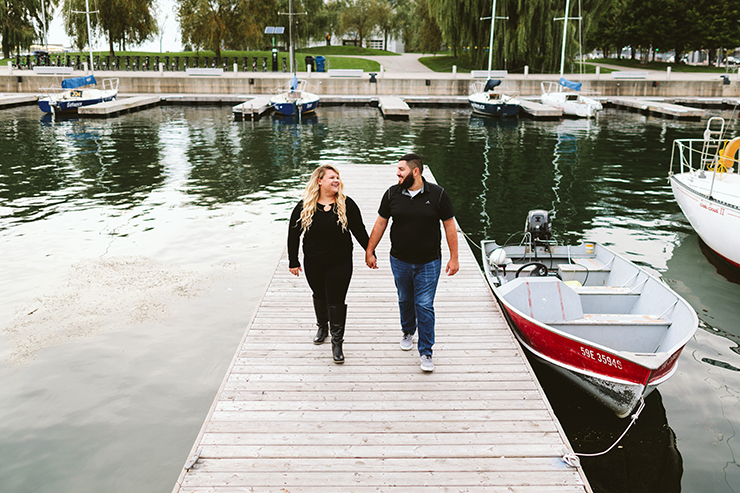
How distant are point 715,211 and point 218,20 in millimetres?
48126

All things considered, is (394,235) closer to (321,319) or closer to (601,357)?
(321,319)

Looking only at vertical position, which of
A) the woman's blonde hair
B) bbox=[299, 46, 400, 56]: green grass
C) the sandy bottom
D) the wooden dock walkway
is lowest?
the sandy bottom

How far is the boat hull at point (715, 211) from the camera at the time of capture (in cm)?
1089

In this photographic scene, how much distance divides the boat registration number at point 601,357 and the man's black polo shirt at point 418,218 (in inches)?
76.2

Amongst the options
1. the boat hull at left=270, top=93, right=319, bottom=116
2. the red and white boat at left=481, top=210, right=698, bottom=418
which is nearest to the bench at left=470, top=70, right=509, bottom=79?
the boat hull at left=270, top=93, right=319, bottom=116

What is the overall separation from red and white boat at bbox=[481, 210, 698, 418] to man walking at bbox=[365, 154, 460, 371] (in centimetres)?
155

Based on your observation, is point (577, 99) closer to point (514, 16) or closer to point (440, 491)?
point (514, 16)

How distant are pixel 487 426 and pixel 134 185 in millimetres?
15621

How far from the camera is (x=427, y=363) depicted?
240 inches

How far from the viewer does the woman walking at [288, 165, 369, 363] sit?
18.5 ft

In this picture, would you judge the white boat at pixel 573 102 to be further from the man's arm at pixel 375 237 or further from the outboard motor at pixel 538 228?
the man's arm at pixel 375 237

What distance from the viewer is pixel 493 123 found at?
34.1m

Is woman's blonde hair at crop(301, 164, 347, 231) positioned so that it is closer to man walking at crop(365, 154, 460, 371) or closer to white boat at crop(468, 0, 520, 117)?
man walking at crop(365, 154, 460, 371)

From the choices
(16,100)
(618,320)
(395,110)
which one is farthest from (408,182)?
(16,100)
